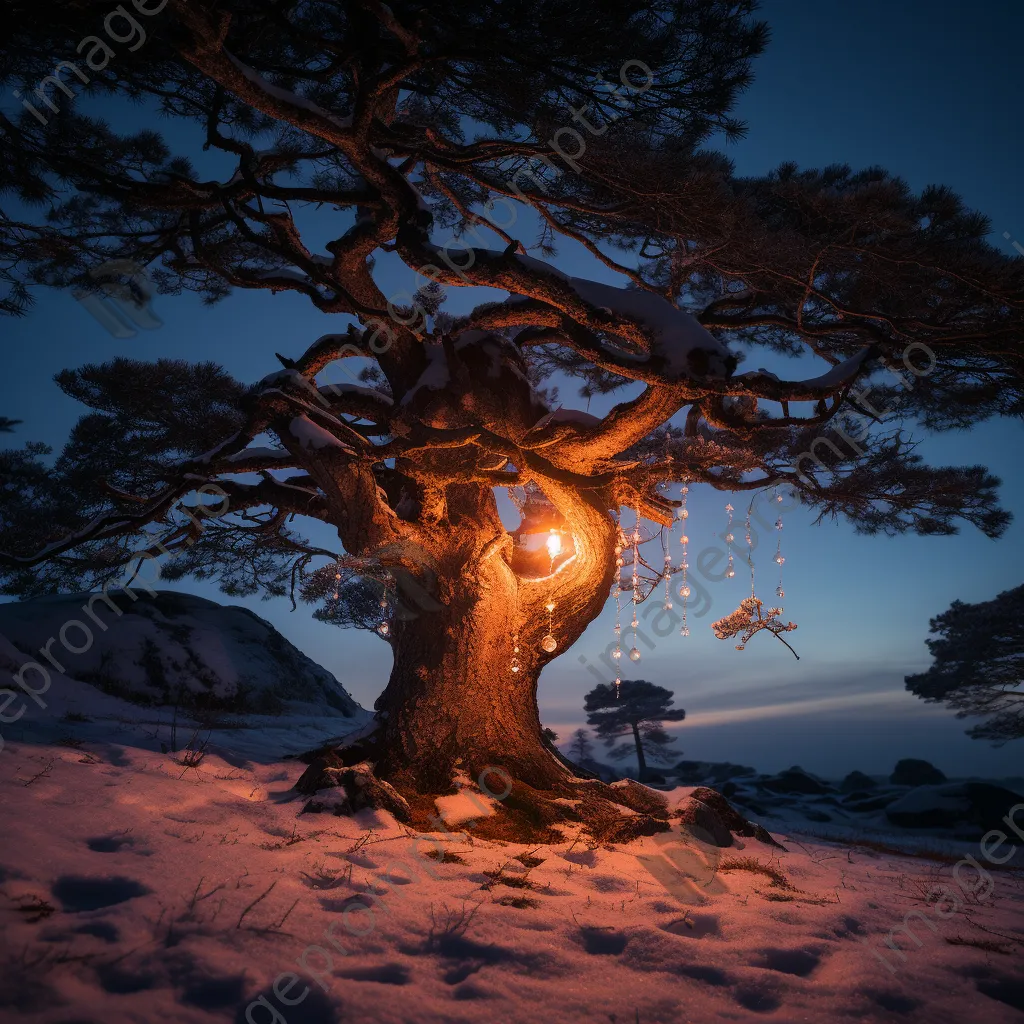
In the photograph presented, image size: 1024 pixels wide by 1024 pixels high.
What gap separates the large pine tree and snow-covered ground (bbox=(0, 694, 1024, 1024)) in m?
1.51

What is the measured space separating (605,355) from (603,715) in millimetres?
20996

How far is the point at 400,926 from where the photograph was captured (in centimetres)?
221

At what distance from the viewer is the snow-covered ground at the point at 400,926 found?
1.68 metres

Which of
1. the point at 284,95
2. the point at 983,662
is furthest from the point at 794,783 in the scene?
the point at 284,95

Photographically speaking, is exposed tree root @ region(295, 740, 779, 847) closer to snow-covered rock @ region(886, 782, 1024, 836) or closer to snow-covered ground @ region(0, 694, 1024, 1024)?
snow-covered ground @ region(0, 694, 1024, 1024)

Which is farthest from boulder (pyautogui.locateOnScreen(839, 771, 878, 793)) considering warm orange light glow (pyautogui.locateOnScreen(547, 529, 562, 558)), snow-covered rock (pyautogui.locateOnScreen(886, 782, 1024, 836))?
warm orange light glow (pyautogui.locateOnScreen(547, 529, 562, 558))

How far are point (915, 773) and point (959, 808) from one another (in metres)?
10.3

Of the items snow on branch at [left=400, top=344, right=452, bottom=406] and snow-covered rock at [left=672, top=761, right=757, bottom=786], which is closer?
snow on branch at [left=400, top=344, right=452, bottom=406]

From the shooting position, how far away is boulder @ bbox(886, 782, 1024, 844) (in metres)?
12.0

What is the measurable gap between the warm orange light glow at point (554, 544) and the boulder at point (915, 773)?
22.2 m

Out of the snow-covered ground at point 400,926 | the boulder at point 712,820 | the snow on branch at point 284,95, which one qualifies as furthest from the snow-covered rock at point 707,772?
the snow on branch at point 284,95

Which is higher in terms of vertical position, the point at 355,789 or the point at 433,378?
the point at 433,378

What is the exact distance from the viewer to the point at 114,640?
7949 mm

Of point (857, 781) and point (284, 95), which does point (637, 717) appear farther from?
point (284, 95)
